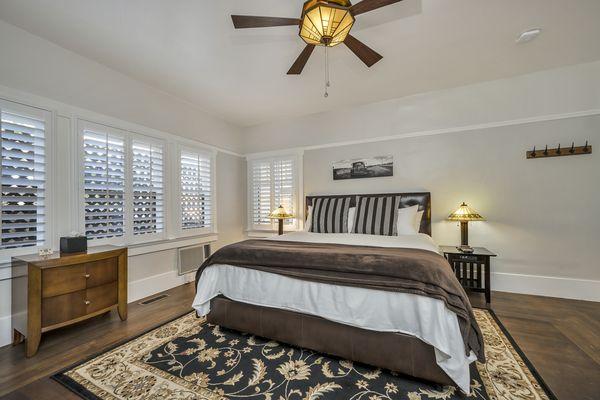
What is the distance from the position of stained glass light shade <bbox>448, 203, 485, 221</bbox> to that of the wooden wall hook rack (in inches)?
39.3

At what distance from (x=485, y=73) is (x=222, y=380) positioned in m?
4.29

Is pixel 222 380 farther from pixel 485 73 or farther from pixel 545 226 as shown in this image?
pixel 485 73

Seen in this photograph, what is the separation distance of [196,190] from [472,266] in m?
4.08

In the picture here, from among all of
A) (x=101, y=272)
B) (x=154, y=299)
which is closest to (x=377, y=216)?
(x=154, y=299)

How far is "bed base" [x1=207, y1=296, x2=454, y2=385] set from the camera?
1616 mm

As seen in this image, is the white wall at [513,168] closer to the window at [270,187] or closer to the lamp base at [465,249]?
the lamp base at [465,249]

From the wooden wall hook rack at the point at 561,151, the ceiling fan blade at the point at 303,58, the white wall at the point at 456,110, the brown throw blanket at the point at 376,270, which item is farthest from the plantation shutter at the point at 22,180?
the wooden wall hook rack at the point at 561,151

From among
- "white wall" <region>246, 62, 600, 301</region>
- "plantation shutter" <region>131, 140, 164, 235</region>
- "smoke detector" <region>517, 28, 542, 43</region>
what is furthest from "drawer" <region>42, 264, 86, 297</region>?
"smoke detector" <region>517, 28, 542, 43</region>

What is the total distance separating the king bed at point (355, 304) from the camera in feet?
5.08

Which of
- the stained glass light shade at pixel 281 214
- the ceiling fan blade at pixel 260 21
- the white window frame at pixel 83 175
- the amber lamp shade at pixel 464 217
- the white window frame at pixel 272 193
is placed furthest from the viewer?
the white window frame at pixel 272 193

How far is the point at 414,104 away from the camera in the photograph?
12.6 feet

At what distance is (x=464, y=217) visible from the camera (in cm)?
323

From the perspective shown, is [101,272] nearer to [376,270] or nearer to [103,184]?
[103,184]

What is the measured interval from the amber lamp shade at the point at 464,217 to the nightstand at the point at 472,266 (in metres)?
0.17
